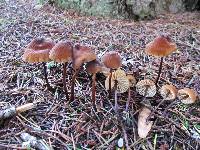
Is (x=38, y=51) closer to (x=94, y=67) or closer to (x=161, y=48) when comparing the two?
(x=94, y=67)

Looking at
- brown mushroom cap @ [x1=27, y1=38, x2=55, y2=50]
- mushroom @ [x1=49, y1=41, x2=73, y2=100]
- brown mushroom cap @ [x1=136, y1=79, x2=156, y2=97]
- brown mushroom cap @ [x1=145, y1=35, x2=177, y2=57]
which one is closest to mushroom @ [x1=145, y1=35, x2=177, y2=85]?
brown mushroom cap @ [x1=145, y1=35, x2=177, y2=57]

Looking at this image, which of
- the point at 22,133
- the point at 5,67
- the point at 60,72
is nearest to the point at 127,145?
the point at 22,133

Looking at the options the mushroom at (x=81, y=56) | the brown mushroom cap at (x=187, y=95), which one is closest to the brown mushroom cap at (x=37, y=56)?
the mushroom at (x=81, y=56)

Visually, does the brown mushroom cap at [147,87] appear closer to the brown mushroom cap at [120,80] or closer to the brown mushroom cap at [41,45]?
the brown mushroom cap at [120,80]

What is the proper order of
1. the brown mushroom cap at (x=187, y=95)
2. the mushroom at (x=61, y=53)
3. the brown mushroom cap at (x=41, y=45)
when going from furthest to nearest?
the brown mushroom cap at (x=187, y=95)
the brown mushroom cap at (x=41, y=45)
the mushroom at (x=61, y=53)

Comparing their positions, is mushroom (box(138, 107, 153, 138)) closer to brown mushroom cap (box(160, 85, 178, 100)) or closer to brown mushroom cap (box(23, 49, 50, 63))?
brown mushroom cap (box(160, 85, 178, 100))
